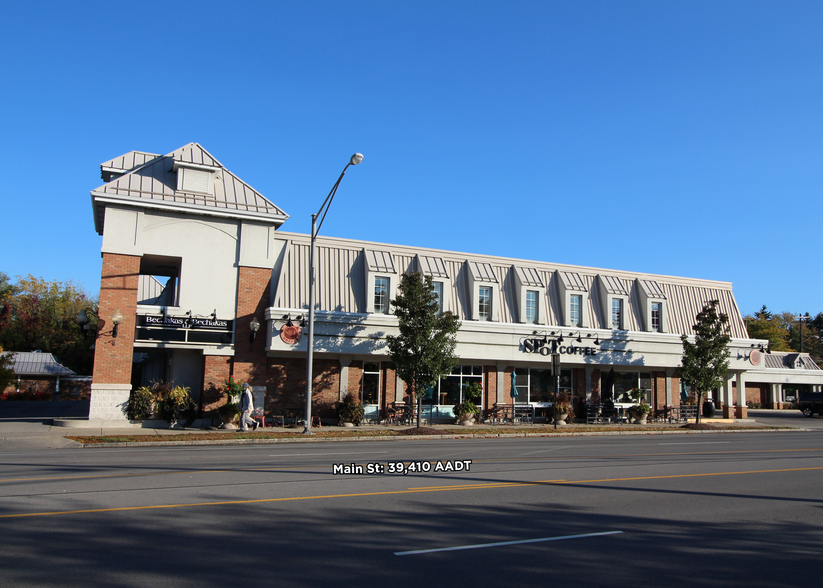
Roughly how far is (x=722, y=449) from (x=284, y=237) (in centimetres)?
1889

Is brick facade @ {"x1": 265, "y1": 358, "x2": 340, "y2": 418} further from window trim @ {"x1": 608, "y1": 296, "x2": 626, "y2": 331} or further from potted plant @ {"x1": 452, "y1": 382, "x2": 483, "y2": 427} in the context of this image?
window trim @ {"x1": 608, "y1": 296, "x2": 626, "y2": 331}

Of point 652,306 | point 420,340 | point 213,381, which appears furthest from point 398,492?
point 652,306

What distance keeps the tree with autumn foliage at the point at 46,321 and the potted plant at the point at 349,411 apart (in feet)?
133

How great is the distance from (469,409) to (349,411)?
5.61 m

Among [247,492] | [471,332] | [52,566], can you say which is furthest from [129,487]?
[471,332]

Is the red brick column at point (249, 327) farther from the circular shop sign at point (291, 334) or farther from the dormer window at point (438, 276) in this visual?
the dormer window at point (438, 276)

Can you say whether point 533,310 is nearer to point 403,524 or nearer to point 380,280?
point 380,280

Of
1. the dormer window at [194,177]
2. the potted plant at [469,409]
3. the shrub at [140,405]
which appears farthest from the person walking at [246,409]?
the potted plant at [469,409]

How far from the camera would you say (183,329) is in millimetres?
25219

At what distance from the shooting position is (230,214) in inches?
1037

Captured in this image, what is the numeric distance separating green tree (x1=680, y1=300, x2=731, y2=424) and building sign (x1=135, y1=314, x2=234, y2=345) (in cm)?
2195

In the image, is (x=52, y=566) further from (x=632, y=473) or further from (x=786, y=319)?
(x=786, y=319)

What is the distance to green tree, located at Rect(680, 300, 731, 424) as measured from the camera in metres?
30.9

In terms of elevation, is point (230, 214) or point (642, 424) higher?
point (230, 214)
